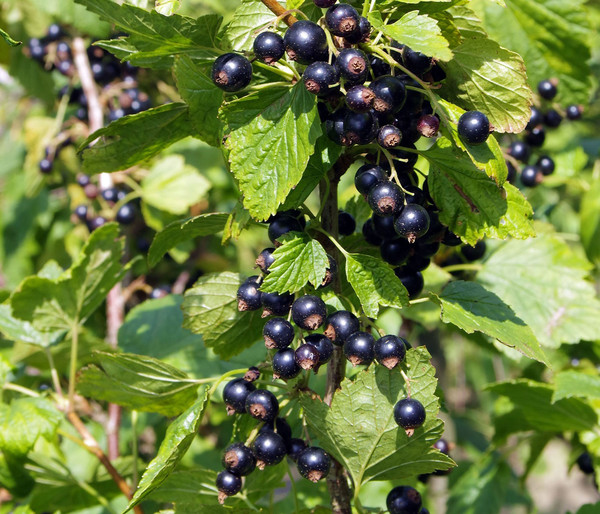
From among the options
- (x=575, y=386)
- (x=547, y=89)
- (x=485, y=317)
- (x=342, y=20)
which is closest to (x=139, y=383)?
(x=485, y=317)

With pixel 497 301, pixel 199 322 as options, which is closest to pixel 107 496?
pixel 199 322

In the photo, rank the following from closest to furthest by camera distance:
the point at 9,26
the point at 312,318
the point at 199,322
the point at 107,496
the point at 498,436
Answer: the point at 312,318 < the point at 199,322 < the point at 107,496 < the point at 498,436 < the point at 9,26

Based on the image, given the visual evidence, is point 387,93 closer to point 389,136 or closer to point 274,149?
point 389,136

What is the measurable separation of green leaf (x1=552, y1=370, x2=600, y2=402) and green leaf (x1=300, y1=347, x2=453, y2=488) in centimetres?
59

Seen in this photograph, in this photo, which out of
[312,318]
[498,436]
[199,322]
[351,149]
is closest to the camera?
[312,318]

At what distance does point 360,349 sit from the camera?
3.28 ft

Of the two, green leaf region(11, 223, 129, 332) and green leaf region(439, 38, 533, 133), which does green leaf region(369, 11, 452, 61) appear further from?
green leaf region(11, 223, 129, 332)

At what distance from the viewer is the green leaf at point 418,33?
877 millimetres

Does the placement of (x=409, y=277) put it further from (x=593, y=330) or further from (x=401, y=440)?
(x=593, y=330)

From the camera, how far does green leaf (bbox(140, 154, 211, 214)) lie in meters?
2.39

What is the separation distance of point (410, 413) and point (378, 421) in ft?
0.28

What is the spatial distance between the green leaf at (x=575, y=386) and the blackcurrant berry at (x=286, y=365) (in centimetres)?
76

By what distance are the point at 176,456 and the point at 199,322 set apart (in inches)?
11.5

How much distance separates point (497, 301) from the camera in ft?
3.85
